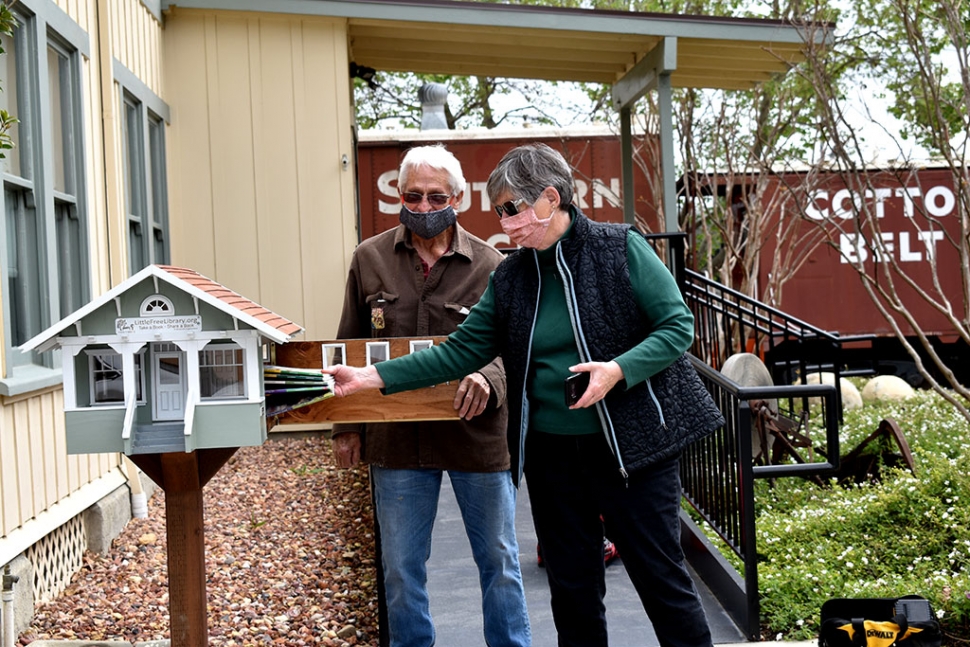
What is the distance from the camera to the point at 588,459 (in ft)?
8.86

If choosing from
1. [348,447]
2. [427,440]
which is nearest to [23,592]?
[348,447]

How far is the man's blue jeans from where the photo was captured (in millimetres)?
3104

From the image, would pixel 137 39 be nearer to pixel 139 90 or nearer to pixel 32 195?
pixel 139 90

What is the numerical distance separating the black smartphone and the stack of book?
0.66 m

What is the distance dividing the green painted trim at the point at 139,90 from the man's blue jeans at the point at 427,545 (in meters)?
4.23

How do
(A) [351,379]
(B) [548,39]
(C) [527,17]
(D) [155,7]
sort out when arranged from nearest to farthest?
(A) [351,379], (D) [155,7], (C) [527,17], (B) [548,39]

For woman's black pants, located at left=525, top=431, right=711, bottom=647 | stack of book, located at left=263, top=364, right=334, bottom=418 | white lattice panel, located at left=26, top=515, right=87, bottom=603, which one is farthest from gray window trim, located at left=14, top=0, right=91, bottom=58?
woman's black pants, located at left=525, top=431, right=711, bottom=647

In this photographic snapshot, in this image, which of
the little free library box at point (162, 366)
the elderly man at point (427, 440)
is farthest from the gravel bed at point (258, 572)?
the little free library box at point (162, 366)

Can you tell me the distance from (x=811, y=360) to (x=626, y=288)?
8635 millimetres

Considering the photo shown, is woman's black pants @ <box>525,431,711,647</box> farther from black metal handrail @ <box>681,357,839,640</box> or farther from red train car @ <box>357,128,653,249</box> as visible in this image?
red train car @ <box>357,128,653,249</box>

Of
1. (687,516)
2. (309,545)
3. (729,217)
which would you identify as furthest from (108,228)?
(729,217)

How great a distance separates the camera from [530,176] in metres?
2.69

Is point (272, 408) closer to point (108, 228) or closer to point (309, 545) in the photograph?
point (309, 545)

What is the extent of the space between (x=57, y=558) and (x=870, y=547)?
157 inches
